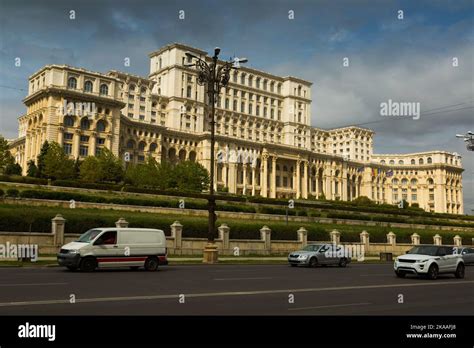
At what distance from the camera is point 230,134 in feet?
444

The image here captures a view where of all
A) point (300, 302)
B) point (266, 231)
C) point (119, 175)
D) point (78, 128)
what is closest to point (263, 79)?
point (78, 128)

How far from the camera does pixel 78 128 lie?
92938mm

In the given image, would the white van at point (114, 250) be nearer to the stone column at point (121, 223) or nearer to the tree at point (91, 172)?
the stone column at point (121, 223)

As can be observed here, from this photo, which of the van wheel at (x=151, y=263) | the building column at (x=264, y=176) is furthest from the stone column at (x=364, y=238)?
the building column at (x=264, y=176)

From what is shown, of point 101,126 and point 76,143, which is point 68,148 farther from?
point 101,126

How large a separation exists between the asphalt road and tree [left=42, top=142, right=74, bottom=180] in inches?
2199

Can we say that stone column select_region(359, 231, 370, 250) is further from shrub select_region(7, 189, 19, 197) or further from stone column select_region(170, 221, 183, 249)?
shrub select_region(7, 189, 19, 197)

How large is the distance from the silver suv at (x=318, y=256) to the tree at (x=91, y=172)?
47.7 m

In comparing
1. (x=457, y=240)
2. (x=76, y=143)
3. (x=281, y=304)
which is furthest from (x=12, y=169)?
(x=281, y=304)

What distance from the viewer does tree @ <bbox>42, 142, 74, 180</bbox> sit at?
70000mm

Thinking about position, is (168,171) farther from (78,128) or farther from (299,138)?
(299,138)

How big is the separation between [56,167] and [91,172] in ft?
16.5

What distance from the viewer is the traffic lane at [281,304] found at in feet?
34.1

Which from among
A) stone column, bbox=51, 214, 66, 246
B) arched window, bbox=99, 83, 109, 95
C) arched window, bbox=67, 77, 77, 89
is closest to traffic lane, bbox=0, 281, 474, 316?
stone column, bbox=51, 214, 66, 246
